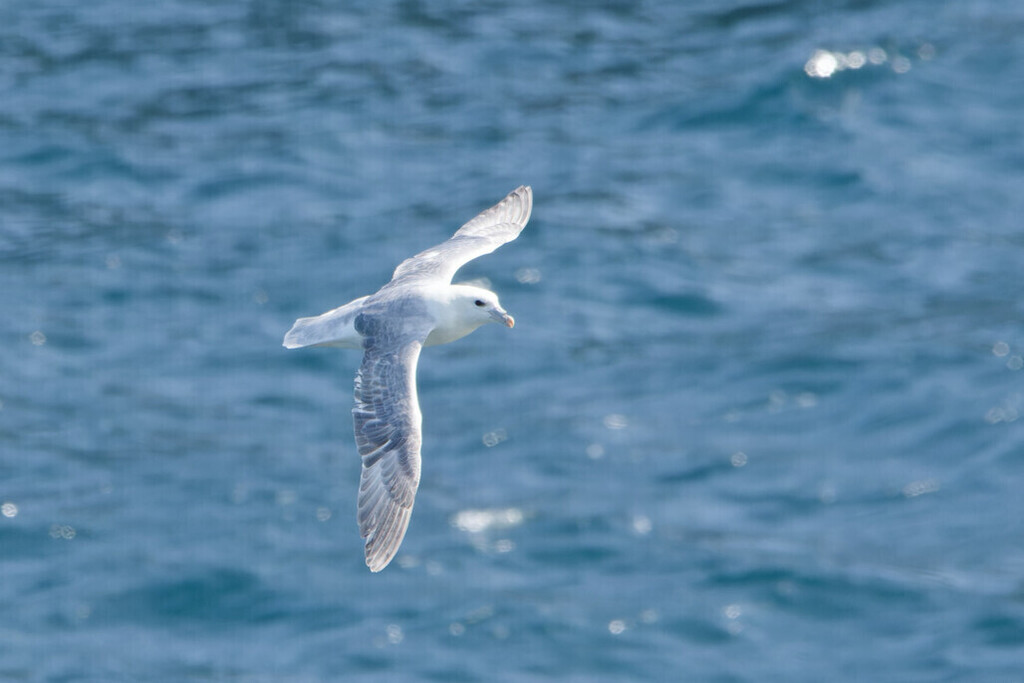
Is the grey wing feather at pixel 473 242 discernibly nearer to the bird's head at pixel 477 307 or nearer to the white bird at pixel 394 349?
the white bird at pixel 394 349

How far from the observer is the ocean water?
15.6m

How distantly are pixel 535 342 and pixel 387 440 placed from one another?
26.4 ft

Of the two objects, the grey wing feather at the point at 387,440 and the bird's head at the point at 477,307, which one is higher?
the bird's head at the point at 477,307

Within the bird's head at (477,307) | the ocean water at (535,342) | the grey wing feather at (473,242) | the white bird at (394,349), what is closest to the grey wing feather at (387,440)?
the white bird at (394,349)

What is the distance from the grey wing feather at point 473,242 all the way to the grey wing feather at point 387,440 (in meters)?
1.15

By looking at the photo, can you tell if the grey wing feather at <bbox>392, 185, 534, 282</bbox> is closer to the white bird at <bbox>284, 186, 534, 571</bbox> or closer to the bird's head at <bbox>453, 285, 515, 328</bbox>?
the white bird at <bbox>284, 186, 534, 571</bbox>

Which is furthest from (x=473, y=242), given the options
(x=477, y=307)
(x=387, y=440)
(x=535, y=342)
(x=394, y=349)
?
(x=535, y=342)

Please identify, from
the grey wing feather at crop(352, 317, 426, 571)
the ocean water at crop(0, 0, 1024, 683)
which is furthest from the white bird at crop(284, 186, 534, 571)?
the ocean water at crop(0, 0, 1024, 683)

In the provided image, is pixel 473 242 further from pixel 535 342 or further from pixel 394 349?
pixel 535 342

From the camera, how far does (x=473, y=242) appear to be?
40.1 ft

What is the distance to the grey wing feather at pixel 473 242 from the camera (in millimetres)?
11734

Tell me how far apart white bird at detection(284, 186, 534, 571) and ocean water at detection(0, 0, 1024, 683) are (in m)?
4.86

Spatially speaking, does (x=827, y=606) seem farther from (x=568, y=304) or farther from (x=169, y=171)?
(x=169, y=171)

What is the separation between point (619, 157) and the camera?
20.4 metres
